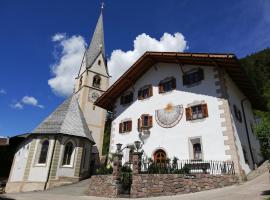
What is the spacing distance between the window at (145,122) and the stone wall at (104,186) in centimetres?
541

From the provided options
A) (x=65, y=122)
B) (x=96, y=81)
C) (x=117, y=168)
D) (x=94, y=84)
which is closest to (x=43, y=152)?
(x=65, y=122)

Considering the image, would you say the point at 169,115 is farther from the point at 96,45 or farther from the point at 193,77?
the point at 96,45

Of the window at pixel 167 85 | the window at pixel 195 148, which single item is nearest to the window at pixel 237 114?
the window at pixel 195 148

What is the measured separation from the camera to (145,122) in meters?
19.2

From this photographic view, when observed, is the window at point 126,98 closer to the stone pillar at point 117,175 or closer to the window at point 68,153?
the window at point 68,153

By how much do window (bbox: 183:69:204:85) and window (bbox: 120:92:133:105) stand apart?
554 cm

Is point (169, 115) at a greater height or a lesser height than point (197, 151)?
greater

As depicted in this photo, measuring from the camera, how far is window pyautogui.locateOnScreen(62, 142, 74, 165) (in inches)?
881

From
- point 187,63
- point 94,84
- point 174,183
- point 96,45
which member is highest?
point 96,45

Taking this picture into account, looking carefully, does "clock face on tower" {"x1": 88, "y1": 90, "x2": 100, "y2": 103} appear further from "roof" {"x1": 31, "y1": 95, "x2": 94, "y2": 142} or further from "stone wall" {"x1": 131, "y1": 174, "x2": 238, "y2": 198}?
"stone wall" {"x1": 131, "y1": 174, "x2": 238, "y2": 198}

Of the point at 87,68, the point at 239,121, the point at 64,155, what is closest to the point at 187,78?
the point at 239,121

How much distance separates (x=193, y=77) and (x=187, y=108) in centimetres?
240

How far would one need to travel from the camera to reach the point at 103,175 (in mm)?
14758

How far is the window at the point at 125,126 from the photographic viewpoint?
67.1 feet
